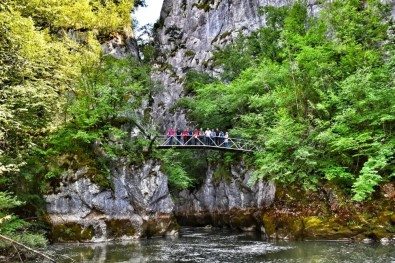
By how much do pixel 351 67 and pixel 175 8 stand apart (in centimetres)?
3291

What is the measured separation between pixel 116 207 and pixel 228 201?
30.0 ft

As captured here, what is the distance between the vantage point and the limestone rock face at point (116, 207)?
2038 cm

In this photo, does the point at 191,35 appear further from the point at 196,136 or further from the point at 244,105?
the point at 196,136

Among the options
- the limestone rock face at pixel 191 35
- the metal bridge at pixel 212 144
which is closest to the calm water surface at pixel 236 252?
the metal bridge at pixel 212 144

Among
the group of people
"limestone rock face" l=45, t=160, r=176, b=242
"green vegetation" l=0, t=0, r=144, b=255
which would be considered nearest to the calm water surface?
"limestone rock face" l=45, t=160, r=176, b=242

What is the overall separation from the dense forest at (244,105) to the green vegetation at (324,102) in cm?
8

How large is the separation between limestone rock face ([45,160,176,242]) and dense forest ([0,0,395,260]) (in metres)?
0.77

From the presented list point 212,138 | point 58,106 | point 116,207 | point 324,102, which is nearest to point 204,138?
point 212,138

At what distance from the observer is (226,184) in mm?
27531

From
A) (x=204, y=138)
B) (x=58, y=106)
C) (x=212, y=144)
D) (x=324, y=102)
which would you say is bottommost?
(x=212, y=144)

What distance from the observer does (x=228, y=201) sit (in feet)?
89.6

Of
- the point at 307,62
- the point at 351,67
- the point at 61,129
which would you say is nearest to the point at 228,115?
the point at 307,62

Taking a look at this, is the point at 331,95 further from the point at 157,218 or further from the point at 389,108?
the point at 157,218

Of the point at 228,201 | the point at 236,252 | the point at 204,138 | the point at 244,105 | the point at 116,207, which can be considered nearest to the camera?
the point at 236,252
